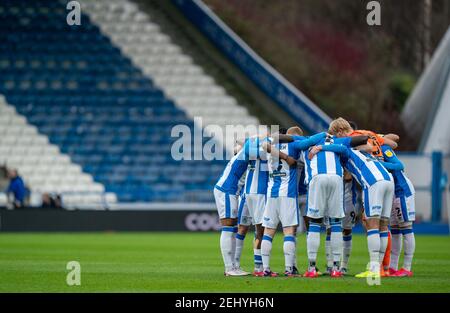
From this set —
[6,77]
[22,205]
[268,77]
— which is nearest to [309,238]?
[22,205]

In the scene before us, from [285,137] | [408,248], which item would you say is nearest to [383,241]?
[408,248]

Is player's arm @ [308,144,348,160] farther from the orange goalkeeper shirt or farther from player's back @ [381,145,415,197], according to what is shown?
player's back @ [381,145,415,197]

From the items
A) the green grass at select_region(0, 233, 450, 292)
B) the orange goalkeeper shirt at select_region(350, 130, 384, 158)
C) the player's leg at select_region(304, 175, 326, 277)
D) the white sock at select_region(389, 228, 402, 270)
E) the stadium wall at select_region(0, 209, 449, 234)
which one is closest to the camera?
the green grass at select_region(0, 233, 450, 292)

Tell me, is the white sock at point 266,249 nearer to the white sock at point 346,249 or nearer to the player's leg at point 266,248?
the player's leg at point 266,248

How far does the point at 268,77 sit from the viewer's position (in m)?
34.8

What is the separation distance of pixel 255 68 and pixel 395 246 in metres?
19.7

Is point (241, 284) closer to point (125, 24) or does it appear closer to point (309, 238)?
point (309, 238)

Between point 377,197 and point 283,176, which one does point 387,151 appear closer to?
point 377,197

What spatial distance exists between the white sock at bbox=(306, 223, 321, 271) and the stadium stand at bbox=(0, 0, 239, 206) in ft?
58.1

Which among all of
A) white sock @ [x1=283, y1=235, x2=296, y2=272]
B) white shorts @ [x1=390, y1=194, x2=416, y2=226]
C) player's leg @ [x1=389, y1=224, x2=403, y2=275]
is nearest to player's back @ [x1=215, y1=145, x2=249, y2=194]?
white sock @ [x1=283, y1=235, x2=296, y2=272]

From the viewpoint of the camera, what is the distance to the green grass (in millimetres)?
13742

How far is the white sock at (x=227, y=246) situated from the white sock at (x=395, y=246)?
7.86ft

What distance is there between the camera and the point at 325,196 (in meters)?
15.1
